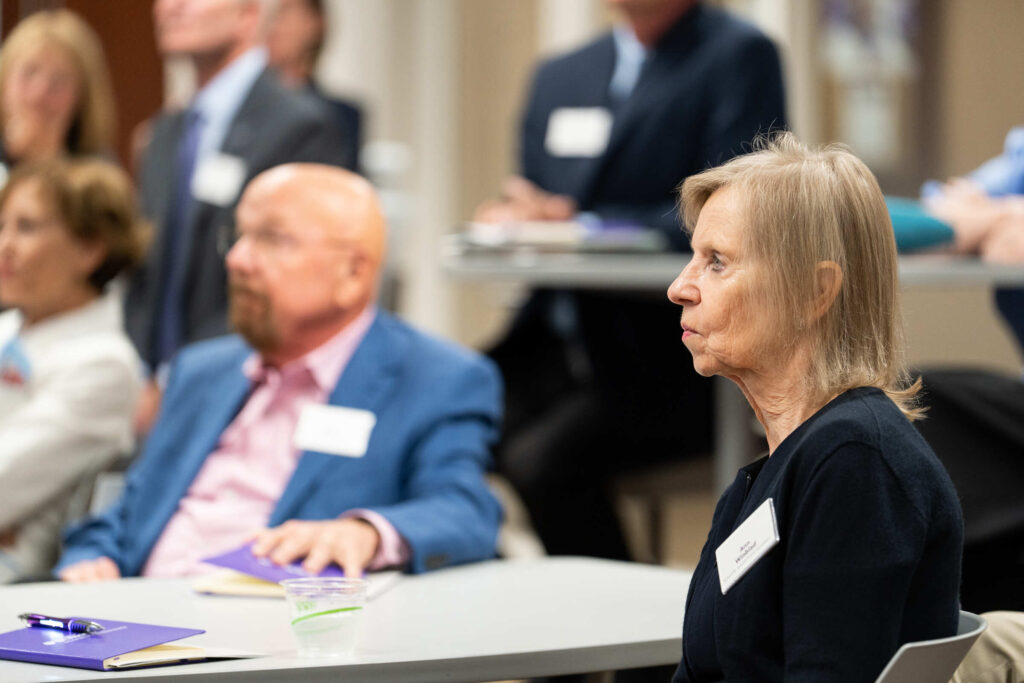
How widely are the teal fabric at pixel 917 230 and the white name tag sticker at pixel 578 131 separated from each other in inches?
50.1

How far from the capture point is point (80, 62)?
357 centimetres

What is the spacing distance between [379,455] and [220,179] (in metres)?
1.65

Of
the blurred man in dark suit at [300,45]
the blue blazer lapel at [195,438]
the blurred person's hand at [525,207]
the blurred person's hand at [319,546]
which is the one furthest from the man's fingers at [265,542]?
the blurred man in dark suit at [300,45]

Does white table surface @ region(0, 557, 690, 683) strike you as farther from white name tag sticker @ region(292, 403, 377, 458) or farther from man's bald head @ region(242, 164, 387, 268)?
man's bald head @ region(242, 164, 387, 268)

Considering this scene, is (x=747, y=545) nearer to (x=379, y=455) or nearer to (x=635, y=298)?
(x=379, y=455)

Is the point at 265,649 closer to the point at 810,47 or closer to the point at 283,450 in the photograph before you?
the point at 283,450

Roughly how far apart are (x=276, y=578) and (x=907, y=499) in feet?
3.14

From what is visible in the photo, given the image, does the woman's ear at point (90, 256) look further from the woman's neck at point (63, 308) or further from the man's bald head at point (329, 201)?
the man's bald head at point (329, 201)

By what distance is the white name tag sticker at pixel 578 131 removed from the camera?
3.62m

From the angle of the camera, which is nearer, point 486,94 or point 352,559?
point 352,559

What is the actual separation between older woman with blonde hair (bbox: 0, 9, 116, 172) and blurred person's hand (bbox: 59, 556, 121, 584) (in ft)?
5.45

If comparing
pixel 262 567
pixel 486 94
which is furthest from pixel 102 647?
pixel 486 94

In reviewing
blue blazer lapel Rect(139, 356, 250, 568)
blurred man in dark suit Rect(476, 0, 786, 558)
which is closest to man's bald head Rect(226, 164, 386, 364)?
blue blazer lapel Rect(139, 356, 250, 568)

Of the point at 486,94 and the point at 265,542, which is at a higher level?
the point at 486,94
